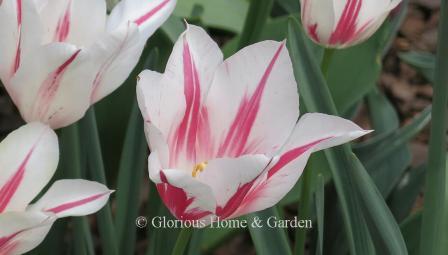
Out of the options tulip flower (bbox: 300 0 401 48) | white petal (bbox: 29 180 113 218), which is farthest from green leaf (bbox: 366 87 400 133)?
white petal (bbox: 29 180 113 218)

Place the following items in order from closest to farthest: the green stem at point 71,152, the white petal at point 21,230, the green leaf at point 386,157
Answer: the white petal at point 21,230
the green stem at point 71,152
the green leaf at point 386,157

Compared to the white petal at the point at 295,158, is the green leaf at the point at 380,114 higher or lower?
lower

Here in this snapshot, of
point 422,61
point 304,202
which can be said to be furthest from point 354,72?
point 304,202

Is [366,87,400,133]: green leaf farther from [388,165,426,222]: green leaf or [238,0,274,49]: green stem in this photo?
[238,0,274,49]: green stem

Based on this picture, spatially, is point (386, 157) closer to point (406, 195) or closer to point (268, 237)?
point (406, 195)

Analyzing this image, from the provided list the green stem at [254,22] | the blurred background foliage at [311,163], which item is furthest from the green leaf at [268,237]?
the green stem at [254,22]

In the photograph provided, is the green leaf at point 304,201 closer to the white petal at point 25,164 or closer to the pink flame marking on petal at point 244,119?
the pink flame marking on petal at point 244,119
